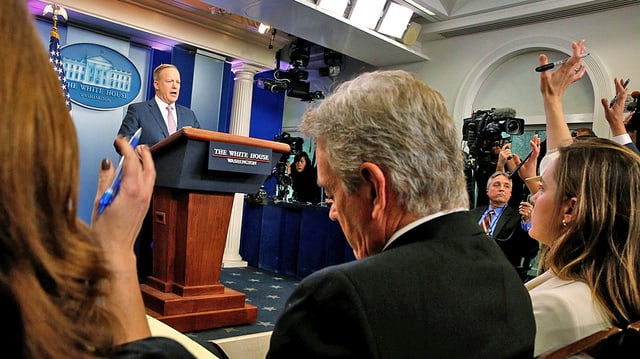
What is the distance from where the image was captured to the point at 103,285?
0.41 m

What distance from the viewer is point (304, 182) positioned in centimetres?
572

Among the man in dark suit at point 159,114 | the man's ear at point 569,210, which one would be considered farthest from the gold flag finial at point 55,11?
the man's ear at point 569,210

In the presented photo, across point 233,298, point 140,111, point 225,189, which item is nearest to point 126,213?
point 225,189

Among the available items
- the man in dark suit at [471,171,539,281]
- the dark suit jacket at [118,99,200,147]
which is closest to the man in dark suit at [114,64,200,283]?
the dark suit jacket at [118,99,200,147]

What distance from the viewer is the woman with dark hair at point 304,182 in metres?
5.63

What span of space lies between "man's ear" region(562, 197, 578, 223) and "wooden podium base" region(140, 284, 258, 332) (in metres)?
1.66

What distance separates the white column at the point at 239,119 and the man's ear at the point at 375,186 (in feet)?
14.9

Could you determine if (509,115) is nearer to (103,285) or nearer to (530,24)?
(530,24)

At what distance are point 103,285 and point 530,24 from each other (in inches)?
214

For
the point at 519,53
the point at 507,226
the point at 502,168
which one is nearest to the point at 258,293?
the point at 507,226

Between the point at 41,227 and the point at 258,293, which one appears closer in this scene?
the point at 41,227

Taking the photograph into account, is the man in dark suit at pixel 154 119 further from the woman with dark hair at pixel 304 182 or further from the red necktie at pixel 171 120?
the woman with dark hair at pixel 304 182

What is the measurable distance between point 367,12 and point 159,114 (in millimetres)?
2572

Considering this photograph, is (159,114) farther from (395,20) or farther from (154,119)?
(395,20)
